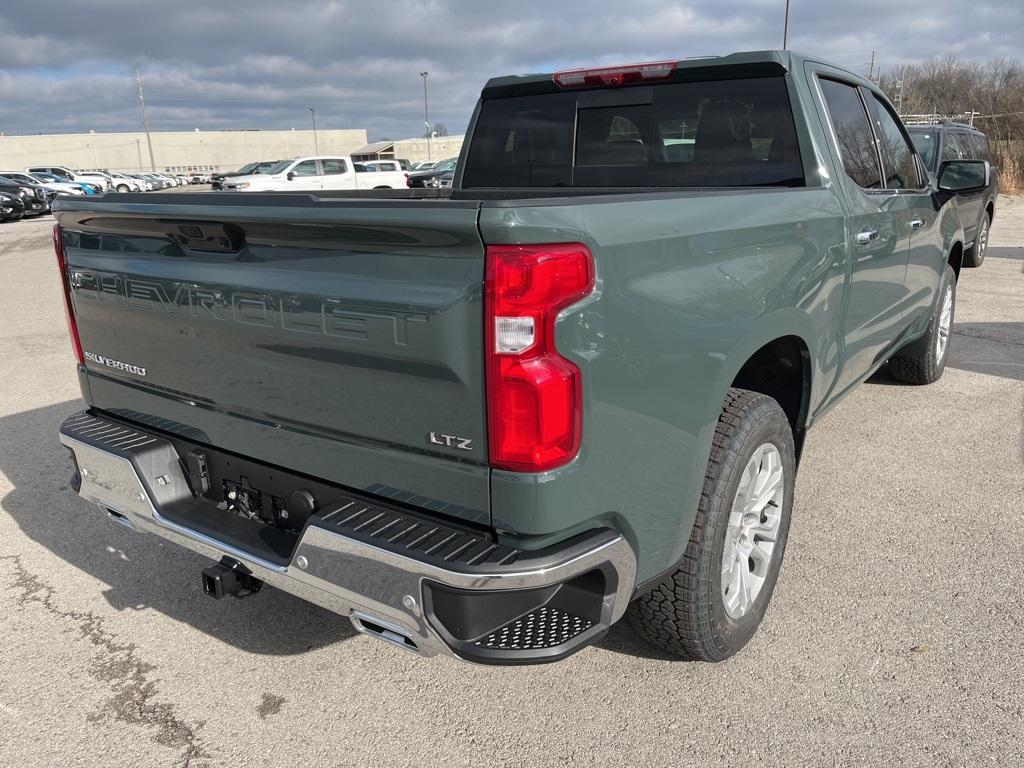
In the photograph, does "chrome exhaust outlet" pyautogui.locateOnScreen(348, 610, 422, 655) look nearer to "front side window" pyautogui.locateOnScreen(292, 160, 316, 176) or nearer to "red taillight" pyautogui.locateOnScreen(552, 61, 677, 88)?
"red taillight" pyautogui.locateOnScreen(552, 61, 677, 88)

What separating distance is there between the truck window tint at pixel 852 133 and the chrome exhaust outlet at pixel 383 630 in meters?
2.66

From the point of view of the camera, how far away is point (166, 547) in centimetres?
368

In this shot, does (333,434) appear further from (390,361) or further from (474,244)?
(474,244)

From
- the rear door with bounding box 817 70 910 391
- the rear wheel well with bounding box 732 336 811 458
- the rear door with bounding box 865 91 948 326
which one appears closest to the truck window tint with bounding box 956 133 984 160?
the rear door with bounding box 865 91 948 326

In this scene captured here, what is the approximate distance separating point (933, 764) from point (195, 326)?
8.23 ft

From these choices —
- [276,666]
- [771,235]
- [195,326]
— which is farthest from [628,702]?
[195,326]

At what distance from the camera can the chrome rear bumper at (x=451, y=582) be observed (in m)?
1.90

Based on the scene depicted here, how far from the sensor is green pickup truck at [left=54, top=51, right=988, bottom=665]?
1870 mm

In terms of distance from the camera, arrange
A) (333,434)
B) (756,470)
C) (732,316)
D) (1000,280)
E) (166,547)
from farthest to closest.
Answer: (1000,280)
(166,547)
(756,470)
(732,316)
(333,434)

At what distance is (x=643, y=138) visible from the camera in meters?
3.66

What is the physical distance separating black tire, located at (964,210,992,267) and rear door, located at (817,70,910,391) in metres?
8.75

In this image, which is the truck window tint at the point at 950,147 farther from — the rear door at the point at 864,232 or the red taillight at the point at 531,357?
the red taillight at the point at 531,357

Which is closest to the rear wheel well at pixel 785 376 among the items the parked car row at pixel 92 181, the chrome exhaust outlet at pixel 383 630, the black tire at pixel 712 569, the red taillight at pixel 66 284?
the black tire at pixel 712 569

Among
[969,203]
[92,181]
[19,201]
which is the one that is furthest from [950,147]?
[92,181]
